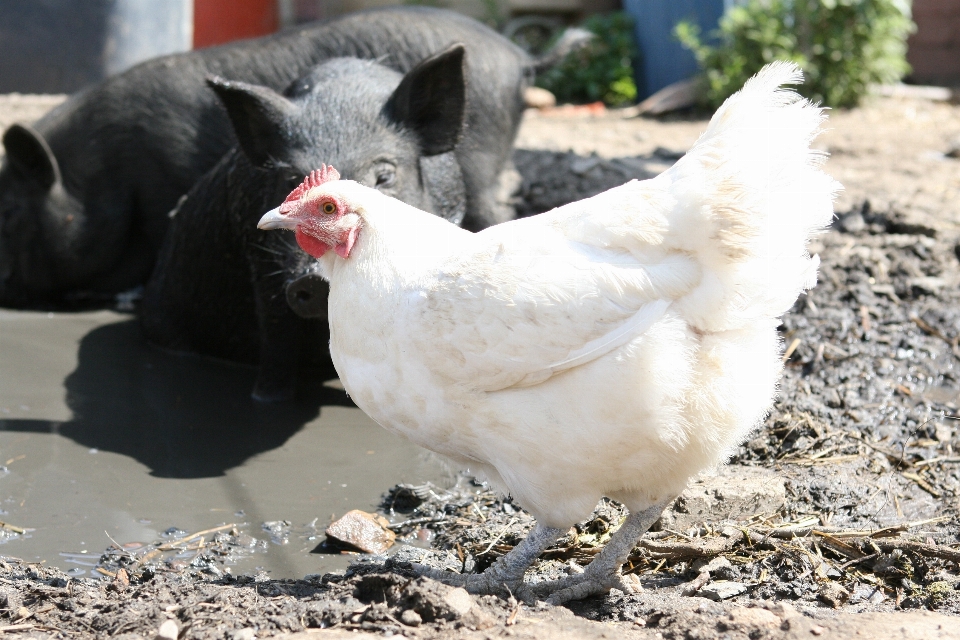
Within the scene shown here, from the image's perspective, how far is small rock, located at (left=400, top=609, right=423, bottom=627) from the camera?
8.34 feet

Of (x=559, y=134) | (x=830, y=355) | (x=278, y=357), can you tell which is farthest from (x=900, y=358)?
(x=559, y=134)

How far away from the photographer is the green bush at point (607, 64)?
472 inches

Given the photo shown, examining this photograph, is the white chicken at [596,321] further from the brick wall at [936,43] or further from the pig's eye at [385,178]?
the brick wall at [936,43]

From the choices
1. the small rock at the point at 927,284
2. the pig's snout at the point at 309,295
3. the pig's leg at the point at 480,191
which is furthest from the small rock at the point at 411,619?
the small rock at the point at 927,284

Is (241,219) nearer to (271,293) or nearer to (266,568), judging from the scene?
(271,293)

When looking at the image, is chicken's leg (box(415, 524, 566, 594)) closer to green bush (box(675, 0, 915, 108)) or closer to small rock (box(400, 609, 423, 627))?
small rock (box(400, 609, 423, 627))

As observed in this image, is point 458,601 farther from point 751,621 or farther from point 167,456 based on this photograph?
point 167,456

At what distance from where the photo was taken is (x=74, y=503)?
3.76 m

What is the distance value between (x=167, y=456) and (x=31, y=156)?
318cm

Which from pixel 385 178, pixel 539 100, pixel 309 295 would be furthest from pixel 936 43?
pixel 309 295

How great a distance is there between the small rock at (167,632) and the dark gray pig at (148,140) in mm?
4101

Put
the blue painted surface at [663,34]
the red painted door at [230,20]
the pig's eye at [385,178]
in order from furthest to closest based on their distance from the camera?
the red painted door at [230,20], the blue painted surface at [663,34], the pig's eye at [385,178]

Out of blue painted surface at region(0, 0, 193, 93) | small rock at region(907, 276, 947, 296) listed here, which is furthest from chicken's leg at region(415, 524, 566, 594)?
blue painted surface at region(0, 0, 193, 93)

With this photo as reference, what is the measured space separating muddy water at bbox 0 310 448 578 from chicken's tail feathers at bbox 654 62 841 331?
160cm
